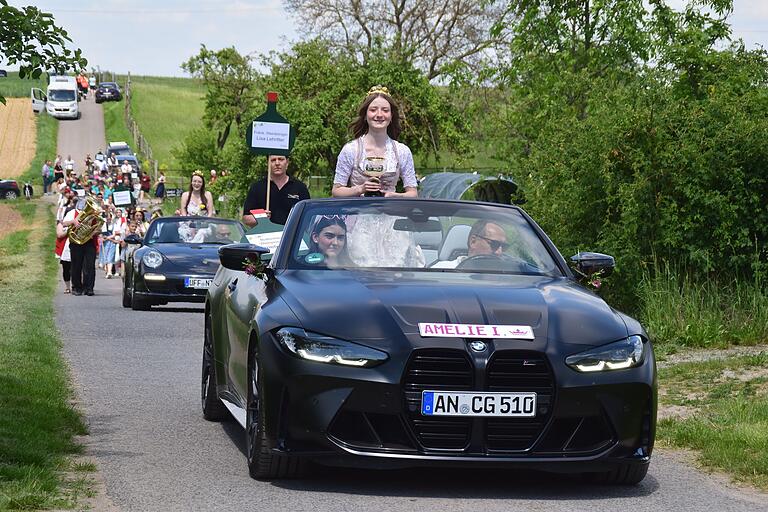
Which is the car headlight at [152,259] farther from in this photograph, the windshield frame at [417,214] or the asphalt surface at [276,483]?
the windshield frame at [417,214]

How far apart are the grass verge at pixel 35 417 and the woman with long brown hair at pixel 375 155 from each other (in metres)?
2.65

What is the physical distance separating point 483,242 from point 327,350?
1.77 m

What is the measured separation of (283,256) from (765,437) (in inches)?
108

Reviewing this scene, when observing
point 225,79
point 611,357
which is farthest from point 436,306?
point 225,79

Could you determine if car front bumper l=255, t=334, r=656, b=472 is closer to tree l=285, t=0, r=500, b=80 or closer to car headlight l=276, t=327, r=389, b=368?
car headlight l=276, t=327, r=389, b=368

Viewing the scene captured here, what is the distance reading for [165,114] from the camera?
128125mm

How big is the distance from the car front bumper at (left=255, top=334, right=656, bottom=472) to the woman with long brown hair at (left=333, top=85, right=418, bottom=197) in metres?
4.97

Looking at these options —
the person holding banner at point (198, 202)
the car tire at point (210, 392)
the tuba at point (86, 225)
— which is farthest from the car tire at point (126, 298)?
the car tire at point (210, 392)

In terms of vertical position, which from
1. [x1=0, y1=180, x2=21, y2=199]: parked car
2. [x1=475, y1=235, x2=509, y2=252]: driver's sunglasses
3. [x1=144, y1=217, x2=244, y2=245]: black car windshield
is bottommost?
[x1=0, y1=180, x2=21, y2=199]: parked car

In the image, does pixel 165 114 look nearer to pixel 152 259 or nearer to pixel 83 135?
pixel 83 135

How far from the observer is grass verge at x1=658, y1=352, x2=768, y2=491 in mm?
7820

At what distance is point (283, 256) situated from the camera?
7941mm

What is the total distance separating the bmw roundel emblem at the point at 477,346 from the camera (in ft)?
21.3

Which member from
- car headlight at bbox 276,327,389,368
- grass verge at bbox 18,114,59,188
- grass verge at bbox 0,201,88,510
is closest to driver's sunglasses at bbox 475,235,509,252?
car headlight at bbox 276,327,389,368
